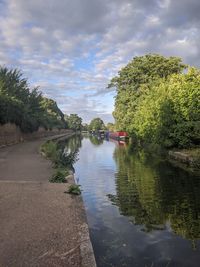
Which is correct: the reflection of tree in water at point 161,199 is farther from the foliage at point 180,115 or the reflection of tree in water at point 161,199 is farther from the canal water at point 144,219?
the foliage at point 180,115

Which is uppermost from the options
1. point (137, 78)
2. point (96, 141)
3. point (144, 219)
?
point (137, 78)

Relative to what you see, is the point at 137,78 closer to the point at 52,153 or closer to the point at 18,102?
the point at 18,102

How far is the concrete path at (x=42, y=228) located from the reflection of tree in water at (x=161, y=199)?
1842mm

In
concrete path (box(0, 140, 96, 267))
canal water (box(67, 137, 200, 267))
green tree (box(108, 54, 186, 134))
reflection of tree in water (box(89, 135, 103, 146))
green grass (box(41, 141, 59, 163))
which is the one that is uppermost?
green tree (box(108, 54, 186, 134))

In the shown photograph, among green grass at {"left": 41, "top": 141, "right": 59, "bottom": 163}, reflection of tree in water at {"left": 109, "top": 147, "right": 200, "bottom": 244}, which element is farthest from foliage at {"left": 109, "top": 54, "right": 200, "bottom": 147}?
reflection of tree in water at {"left": 109, "top": 147, "right": 200, "bottom": 244}

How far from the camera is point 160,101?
115ft

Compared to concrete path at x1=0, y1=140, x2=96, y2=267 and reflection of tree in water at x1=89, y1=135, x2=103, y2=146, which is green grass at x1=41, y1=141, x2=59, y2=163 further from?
reflection of tree in water at x1=89, y1=135, x2=103, y2=146

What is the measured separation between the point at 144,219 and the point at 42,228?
3540mm

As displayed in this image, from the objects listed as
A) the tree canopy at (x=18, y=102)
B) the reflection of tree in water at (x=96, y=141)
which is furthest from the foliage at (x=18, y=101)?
the reflection of tree in water at (x=96, y=141)

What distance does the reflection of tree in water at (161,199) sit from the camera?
10375 mm

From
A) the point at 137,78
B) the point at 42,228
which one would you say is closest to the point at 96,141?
the point at 137,78

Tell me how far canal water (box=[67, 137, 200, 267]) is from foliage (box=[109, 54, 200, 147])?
11104mm

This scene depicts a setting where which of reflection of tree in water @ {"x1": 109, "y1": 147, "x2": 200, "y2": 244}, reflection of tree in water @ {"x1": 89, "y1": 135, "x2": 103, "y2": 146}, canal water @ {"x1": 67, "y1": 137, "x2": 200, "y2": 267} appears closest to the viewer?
canal water @ {"x1": 67, "y1": 137, "x2": 200, "y2": 267}

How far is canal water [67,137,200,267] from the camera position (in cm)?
788
